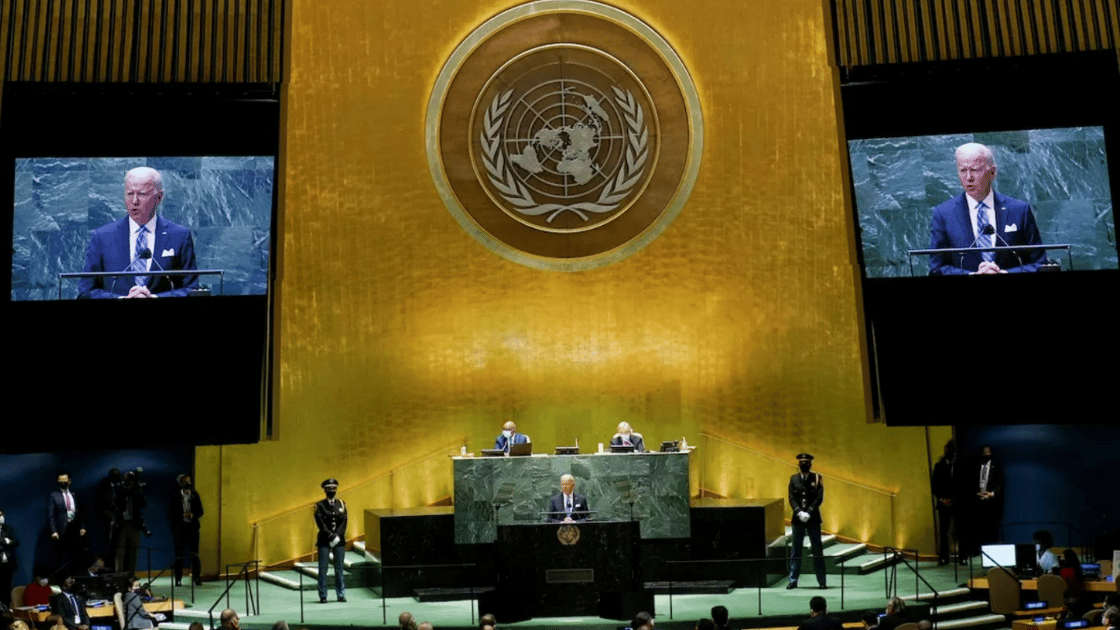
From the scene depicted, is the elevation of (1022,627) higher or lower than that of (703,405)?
lower

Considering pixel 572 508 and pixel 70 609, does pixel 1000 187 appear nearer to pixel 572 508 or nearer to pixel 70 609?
pixel 572 508

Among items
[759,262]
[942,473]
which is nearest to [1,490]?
[759,262]

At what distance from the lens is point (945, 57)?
1370 cm

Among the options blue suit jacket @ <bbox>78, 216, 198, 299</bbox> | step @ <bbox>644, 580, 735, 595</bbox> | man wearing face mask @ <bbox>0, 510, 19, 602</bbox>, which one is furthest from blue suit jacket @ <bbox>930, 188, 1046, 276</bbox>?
man wearing face mask @ <bbox>0, 510, 19, 602</bbox>

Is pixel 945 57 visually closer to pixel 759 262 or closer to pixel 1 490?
pixel 759 262

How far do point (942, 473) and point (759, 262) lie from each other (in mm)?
2930

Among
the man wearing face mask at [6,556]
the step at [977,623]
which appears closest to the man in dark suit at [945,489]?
the step at [977,623]

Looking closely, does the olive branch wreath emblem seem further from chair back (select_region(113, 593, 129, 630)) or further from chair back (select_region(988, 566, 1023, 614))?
chair back (select_region(113, 593, 129, 630))

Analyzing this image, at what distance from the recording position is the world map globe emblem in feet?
48.8

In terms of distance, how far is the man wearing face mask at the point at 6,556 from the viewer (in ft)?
42.3

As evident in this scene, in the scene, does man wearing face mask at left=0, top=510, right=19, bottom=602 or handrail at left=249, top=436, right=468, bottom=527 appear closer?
man wearing face mask at left=0, top=510, right=19, bottom=602

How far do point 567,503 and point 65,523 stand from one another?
16.5 feet

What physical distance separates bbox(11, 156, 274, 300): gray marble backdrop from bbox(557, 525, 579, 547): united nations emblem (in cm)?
399

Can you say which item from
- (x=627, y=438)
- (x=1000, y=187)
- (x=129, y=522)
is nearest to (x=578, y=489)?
(x=627, y=438)
